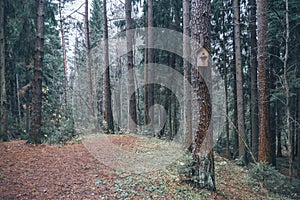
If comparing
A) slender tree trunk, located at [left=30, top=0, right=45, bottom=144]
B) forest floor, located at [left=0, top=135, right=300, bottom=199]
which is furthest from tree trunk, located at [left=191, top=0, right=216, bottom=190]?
slender tree trunk, located at [left=30, top=0, right=45, bottom=144]

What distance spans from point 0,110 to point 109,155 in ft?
16.1

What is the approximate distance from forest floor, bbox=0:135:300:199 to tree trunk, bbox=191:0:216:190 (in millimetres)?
385

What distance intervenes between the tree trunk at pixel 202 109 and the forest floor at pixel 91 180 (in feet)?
1.26

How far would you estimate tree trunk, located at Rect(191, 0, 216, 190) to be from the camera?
5215mm

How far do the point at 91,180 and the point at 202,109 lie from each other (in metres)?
2.93

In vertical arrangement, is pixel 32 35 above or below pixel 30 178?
above

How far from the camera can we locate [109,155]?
24.7ft

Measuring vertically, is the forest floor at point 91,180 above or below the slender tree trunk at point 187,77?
below

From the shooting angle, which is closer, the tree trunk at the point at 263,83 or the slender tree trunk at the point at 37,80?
the tree trunk at the point at 263,83

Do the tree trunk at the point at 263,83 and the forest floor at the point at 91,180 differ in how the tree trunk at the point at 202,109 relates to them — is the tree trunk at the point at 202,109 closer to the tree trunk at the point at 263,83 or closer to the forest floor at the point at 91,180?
the forest floor at the point at 91,180

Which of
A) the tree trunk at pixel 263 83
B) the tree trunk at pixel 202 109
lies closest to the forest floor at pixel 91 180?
the tree trunk at pixel 202 109

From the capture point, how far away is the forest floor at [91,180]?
459 centimetres

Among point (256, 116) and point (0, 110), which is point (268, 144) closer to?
point (256, 116)

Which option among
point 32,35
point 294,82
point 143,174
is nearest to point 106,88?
point 32,35
